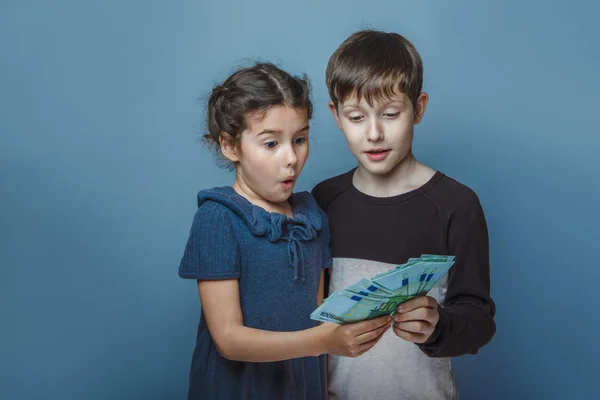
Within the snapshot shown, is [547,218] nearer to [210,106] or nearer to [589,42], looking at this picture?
[589,42]

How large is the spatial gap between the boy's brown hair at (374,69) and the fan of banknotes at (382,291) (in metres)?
0.50

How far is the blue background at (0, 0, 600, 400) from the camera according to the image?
7.99ft

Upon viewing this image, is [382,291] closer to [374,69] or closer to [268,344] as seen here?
[268,344]

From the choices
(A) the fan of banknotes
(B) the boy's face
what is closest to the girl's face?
(B) the boy's face

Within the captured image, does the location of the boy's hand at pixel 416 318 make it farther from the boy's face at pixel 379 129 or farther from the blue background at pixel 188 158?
the blue background at pixel 188 158

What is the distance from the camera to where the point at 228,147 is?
1.72m

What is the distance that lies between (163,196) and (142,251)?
18cm

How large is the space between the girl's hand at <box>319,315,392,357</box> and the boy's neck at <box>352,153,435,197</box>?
0.42 m

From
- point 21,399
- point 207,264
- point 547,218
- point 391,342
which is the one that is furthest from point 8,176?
point 547,218

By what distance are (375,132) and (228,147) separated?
1.04 ft

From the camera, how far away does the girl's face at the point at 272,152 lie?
1.65m

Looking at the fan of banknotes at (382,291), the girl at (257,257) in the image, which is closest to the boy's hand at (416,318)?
the fan of banknotes at (382,291)

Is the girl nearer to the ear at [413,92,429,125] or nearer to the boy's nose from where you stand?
the boy's nose

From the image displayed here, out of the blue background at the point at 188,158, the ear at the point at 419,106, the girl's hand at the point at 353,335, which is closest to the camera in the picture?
the girl's hand at the point at 353,335
